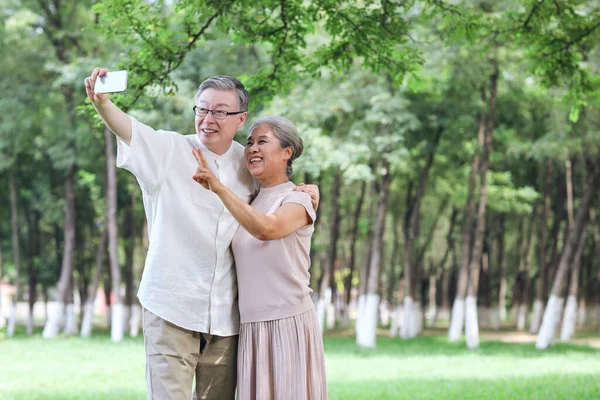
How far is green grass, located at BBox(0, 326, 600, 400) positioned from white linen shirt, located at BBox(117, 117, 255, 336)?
7.53 m

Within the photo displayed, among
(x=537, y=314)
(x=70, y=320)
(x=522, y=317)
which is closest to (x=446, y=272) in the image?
(x=522, y=317)

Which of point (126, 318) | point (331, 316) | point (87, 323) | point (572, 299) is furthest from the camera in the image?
point (331, 316)

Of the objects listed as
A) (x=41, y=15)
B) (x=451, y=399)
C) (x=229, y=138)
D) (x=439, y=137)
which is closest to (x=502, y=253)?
(x=439, y=137)

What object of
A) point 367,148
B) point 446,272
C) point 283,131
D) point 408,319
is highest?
point 367,148

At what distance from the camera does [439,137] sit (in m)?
24.3

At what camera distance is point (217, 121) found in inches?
161

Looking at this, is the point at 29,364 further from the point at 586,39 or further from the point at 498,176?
the point at 498,176

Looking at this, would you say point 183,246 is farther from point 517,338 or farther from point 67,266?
point 517,338

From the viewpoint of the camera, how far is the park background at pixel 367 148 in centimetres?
763

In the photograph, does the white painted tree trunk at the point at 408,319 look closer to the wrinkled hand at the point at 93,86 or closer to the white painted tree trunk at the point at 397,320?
the white painted tree trunk at the point at 397,320

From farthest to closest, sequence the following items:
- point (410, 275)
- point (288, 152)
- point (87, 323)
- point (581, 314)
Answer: point (581, 314), point (87, 323), point (410, 275), point (288, 152)

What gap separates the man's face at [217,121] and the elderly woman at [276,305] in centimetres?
16

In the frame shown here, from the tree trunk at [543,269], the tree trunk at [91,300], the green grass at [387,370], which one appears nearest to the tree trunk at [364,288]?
the green grass at [387,370]

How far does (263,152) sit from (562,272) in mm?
18733
